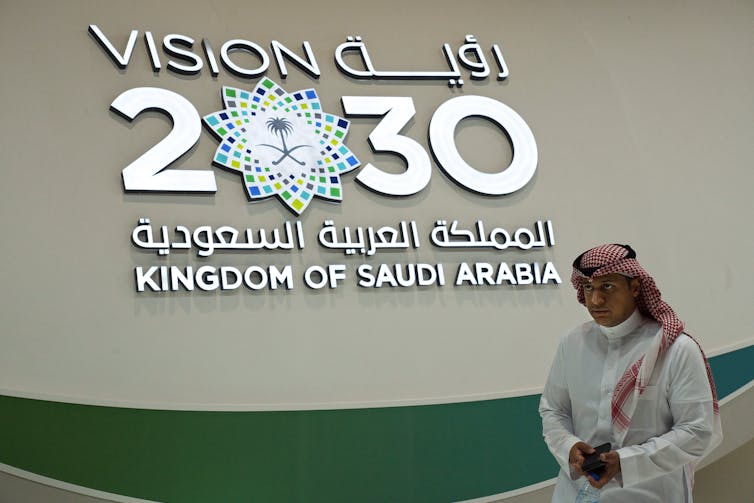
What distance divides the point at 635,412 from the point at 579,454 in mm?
233

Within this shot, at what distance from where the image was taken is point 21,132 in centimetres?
420

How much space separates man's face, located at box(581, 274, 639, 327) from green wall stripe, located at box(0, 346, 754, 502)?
6.04 ft

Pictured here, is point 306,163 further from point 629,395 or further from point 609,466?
point 609,466

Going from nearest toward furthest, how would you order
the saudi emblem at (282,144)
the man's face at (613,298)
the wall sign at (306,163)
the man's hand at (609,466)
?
the man's hand at (609,466), the man's face at (613,298), the wall sign at (306,163), the saudi emblem at (282,144)

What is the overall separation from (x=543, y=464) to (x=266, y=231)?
1930mm

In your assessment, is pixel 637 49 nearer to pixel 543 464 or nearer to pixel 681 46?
pixel 681 46

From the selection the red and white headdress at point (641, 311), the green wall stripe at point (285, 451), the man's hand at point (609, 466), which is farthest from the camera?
the green wall stripe at point (285, 451)

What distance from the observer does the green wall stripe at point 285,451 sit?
3.94 m

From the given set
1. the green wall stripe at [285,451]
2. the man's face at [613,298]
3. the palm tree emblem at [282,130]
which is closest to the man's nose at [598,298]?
the man's face at [613,298]

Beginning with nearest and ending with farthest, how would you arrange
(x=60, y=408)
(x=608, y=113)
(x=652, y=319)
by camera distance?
(x=652, y=319) → (x=60, y=408) → (x=608, y=113)

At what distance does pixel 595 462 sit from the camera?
8.09 feet

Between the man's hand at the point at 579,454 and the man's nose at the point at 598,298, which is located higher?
the man's nose at the point at 598,298

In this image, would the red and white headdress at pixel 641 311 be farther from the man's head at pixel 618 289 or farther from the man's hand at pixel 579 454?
the man's hand at pixel 579 454

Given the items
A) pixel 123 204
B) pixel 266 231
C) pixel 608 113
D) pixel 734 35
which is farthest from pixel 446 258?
pixel 734 35
